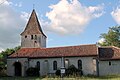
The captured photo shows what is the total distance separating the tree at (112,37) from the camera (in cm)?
7346

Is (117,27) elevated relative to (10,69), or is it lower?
elevated

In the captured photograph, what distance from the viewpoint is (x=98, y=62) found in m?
46.1

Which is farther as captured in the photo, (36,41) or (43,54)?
(36,41)

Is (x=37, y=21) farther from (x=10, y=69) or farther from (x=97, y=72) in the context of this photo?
(x=97, y=72)

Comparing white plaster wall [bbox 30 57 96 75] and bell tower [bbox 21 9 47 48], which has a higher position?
bell tower [bbox 21 9 47 48]

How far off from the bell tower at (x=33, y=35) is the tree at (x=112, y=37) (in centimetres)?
2299

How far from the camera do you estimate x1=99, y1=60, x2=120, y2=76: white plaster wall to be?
45.3 metres

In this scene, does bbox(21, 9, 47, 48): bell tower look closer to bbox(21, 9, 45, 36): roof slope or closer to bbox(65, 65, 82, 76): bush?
bbox(21, 9, 45, 36): roof slope

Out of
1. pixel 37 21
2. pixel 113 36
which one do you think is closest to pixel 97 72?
pixel 37 21

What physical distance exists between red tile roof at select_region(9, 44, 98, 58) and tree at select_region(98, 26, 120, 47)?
84.6ft

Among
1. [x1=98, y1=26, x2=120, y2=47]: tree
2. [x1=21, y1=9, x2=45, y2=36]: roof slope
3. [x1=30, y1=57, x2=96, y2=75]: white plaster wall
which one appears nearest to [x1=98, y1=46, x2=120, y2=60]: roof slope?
[x1=30, y1=57, x2=96, y2=75]: white plaster wall

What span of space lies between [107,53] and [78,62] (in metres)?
5.67

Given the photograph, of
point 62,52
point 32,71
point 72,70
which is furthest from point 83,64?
point 32,71

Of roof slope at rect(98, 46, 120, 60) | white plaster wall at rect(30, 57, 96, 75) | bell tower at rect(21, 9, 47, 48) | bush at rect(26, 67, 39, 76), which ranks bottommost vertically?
bush at rect(26, 67, 39, 76)
